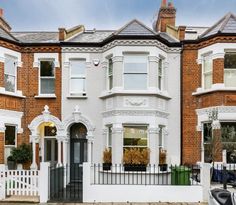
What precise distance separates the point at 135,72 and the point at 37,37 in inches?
A: 250

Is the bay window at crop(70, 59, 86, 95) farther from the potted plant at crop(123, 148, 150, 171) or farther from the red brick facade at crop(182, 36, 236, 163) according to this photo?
the red brick facade at crop(182, 36, 236, 163)

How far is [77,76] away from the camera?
20719mm

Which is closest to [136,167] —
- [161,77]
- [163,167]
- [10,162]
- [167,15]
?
[163,167]

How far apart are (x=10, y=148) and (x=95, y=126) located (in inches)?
169

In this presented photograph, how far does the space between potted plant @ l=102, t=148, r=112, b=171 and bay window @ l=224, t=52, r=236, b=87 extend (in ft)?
20.8

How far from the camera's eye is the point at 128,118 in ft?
62.4

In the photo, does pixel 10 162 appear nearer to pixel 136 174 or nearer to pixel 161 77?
pixel 136 174

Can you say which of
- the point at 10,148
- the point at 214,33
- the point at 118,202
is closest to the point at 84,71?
the point at 10,148

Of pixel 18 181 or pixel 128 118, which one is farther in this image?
pixel 128 118

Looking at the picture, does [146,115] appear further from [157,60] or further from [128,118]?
[157,60]

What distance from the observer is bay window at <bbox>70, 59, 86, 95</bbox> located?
2072 centimetres

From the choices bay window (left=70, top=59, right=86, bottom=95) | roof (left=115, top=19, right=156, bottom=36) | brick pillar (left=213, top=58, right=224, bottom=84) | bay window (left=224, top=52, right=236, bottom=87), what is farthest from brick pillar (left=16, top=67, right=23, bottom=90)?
bay window (left=224, top=52, right=236, bottom=87)

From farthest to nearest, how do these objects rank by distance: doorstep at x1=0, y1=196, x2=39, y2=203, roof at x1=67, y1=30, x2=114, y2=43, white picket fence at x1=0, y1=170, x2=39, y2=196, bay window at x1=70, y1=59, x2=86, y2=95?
roof at x1=67, y1=30, x2=114, y2=43 < bay window at x1=70, y1=59, x2=86, y2=95 < white picket fence at x1=0, y1=170, x2=39, y2=196 < doorstep at x1=0, y1=196, x2=39, y2=203

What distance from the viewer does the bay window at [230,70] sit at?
1914 centimetres
